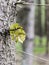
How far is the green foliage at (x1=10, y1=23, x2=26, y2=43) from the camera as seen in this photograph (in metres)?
1.56

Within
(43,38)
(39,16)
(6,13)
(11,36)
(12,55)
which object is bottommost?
(43,38)

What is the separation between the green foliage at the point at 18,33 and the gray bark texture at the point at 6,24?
6cm

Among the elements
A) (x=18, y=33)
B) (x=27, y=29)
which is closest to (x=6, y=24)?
(x=18, y=33)

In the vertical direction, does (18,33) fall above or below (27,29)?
above

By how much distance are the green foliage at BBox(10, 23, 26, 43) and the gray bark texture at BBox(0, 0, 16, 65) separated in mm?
59

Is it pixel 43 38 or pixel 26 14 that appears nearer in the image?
pixel 26 14

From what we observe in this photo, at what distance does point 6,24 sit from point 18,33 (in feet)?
0.31

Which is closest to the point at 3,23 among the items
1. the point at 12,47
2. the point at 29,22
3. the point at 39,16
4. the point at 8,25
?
the point at 8,25

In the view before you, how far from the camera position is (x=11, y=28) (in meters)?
1.57

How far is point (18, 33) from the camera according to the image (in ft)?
5.15

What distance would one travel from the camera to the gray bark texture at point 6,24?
5.29ft

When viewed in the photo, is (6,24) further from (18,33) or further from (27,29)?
(27,29)

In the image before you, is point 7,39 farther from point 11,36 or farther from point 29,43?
point 29,43

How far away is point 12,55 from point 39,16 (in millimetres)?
11819
